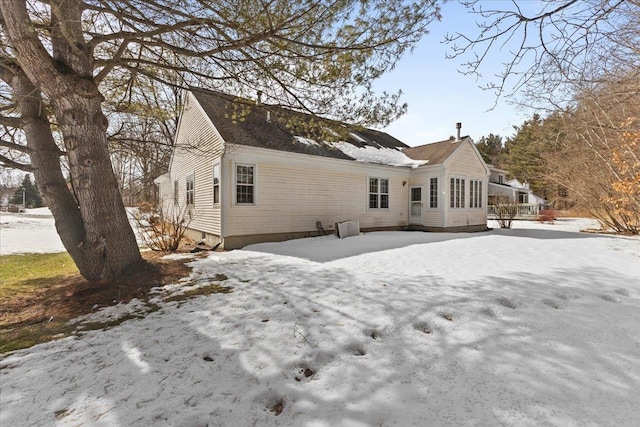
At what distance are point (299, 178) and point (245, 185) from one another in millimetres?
2163

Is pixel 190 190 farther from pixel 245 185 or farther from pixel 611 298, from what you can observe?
pixel 611 298

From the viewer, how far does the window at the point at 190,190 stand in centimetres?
1277

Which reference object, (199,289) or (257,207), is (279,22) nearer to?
(199,289)

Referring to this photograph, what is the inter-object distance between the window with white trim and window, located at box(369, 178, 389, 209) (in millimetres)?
Answer: 8138

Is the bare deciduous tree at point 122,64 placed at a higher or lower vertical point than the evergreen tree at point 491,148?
lower

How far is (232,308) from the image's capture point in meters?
4.10

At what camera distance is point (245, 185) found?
9.95 meters

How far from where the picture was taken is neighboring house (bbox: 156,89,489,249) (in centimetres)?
954

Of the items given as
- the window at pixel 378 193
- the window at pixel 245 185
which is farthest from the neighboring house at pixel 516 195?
the window at pixel 245 185

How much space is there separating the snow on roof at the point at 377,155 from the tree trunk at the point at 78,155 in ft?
28.4

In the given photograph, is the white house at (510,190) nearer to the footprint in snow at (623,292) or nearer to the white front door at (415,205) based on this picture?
the white front door at (415,205)

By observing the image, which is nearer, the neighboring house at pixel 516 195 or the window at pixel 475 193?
the window at pixel 475 193

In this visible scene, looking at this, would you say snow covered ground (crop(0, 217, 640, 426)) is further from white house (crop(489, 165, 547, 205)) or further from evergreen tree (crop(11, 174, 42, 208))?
evergreen tree (crop(11, 174, 42, 208))

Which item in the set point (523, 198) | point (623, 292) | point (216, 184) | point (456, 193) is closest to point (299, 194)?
point (216, 184)
